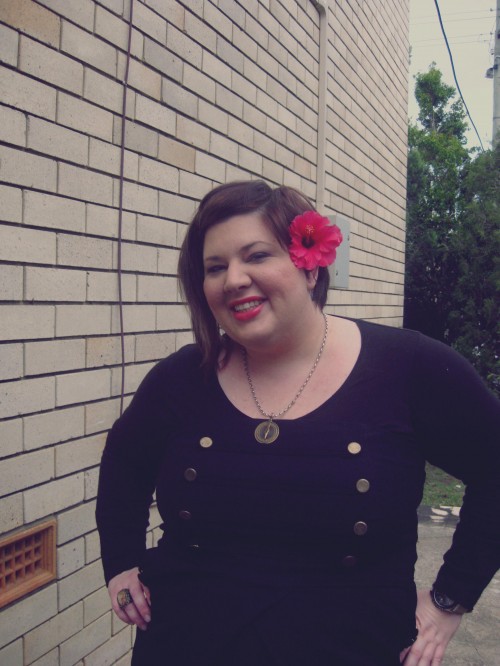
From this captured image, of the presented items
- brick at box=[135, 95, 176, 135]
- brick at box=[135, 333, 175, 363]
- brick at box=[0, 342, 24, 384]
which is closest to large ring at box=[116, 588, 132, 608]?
brick at box=[0, 342, 24, 384]

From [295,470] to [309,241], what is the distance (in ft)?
1.93

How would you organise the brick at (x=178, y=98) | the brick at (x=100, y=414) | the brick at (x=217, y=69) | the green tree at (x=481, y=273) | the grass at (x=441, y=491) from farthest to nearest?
1. the green tree at (x=481, y=273)
2. the grass at (x=441, y=491)
3. the brick at (x=217, y=69)
4. the brick at (x=178, y=98)
5. the brick at (x=100, y=414)

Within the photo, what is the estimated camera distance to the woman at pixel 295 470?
5.63ft

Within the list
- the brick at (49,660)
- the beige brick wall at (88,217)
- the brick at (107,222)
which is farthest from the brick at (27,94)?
the brick at (49,660)

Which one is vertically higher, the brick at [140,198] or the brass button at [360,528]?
the brick at [140,198]

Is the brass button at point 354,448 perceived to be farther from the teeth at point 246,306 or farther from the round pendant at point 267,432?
the teeth at point 246,306

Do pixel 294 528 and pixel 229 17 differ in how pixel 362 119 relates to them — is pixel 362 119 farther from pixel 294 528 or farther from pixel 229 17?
pixel 294 528

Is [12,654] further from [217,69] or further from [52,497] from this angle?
[217,69]

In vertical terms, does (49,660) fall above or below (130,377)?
below

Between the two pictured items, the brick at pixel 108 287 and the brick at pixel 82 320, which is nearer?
the brick at pixel 82 320

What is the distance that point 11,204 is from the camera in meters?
2.38

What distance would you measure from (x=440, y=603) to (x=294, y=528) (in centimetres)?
49

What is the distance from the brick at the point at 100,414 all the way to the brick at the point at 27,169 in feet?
2.85

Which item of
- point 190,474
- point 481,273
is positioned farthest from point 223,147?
point 481,273
